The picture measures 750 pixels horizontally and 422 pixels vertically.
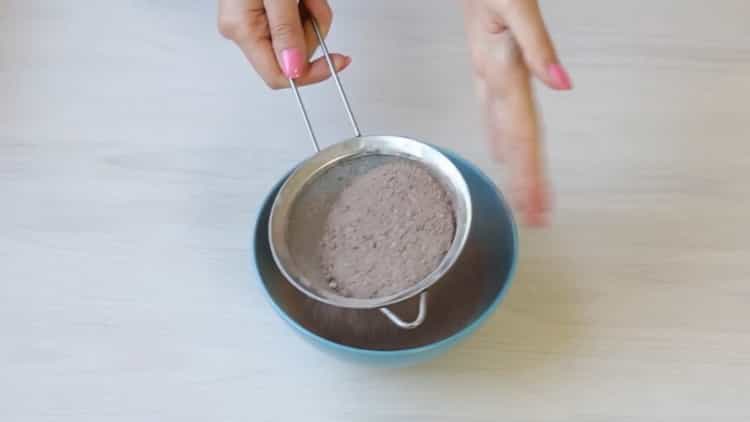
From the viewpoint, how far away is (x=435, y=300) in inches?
23.5

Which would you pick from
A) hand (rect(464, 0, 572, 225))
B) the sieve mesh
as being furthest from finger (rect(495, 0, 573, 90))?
the sieve mesh

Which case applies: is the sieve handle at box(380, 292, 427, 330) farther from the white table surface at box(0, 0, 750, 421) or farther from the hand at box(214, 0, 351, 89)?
the hand at box(214, 0, 351, 89)

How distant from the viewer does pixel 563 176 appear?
2.25 feet

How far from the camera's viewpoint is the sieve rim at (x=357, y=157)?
1.76ft

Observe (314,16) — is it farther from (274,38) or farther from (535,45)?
(535,45)

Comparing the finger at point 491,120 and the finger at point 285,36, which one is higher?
the finger at point 285,36

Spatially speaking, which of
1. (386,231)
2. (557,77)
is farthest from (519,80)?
(386,231)

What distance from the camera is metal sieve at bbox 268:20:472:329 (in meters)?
0.55

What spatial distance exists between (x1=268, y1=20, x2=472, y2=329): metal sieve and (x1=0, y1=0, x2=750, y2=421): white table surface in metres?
0.07

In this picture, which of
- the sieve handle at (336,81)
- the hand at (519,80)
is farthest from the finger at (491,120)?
the sieve handle at (336,81)

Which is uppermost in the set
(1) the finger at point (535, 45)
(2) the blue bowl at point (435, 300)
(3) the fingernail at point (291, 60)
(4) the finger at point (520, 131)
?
(1) the finger at point (535, 45)

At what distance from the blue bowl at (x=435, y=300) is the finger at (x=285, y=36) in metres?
0.10

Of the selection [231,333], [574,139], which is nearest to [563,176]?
[574,139]

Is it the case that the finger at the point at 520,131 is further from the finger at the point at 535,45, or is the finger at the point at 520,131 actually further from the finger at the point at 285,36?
the finger at the point at 285,36
